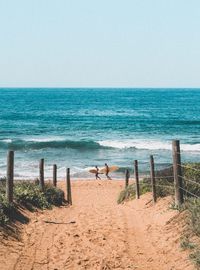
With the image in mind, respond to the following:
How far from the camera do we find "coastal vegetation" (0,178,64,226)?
39.3ft

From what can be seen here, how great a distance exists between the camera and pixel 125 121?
250ft

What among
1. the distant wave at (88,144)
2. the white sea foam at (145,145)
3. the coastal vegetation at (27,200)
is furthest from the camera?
the distant wave at (88,144)

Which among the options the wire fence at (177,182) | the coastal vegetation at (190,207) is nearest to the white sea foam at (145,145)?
the wire fence at (177,182)

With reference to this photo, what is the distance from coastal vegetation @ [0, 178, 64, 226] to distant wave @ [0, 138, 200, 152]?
29985 mm

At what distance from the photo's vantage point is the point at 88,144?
50.0 m

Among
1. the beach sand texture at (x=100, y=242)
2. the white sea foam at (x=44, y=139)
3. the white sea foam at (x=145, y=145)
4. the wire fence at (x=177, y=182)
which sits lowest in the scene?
the beach sand texture at (x=100, y=242)

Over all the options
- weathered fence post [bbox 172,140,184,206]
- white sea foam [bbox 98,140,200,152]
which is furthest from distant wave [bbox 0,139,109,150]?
weathered fence post [bbox 172,140,184,206]

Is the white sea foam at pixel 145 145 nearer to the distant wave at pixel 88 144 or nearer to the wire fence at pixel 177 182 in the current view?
the distant wave at pixel 88 144

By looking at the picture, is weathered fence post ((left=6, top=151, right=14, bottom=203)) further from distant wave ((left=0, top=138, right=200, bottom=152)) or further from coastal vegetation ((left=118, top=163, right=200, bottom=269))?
distant wave ((left=0, top=138, right=200, bottom=152))

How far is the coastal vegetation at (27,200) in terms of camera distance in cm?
1198

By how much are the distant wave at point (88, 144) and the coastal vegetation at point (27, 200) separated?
98.4ft

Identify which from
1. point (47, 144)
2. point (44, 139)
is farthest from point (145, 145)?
point (44, 139)

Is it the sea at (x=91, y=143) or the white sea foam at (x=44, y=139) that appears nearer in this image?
the sea at (x=91, y=143)

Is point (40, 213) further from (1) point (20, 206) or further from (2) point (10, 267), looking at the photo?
(2) point (10, 267)
